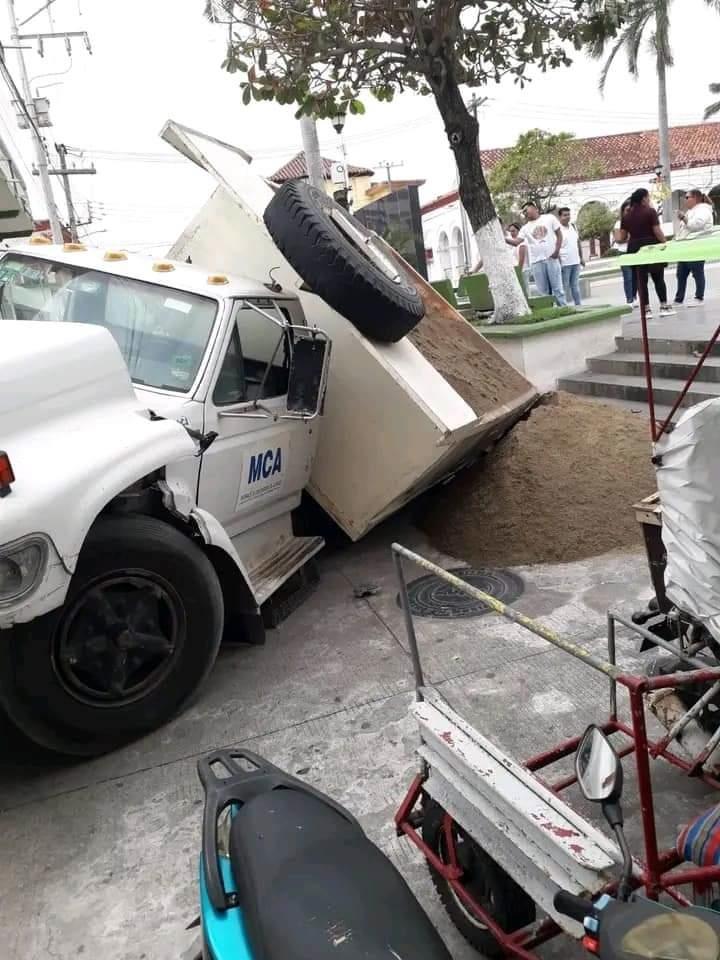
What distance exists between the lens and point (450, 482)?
6629mm

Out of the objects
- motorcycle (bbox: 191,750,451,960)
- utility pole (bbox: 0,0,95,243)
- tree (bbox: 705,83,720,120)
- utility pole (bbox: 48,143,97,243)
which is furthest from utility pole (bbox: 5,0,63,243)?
tree (bbox: 705,83,720,120)

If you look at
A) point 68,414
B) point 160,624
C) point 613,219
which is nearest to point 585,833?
point 160,624

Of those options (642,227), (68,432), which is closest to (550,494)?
(68,432)

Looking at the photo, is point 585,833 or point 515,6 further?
point 515,6

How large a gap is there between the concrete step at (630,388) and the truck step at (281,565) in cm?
395

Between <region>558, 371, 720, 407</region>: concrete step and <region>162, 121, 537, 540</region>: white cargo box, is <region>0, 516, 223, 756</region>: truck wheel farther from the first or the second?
<region>558, 371, 720, 407</region>: concrete step

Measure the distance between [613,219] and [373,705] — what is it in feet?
138

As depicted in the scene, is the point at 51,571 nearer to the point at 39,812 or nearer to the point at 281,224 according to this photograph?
the point at 39,812

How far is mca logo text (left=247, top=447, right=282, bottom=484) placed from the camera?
4.56 meters

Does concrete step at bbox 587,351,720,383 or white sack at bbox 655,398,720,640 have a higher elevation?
white sack at bbox 655,398,720,640

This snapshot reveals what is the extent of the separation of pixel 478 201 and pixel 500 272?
0.93 metres

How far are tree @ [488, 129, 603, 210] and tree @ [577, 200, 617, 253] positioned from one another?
270cm

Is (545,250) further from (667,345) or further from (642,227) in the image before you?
(667,345)

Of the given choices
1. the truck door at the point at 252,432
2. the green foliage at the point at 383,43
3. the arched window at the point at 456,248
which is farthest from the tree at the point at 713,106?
the truck door at the point at 252,432
